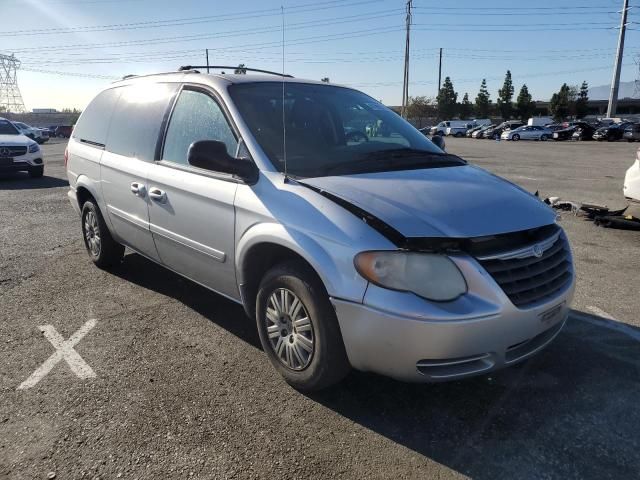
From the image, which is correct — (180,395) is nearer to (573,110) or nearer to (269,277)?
(269,277)

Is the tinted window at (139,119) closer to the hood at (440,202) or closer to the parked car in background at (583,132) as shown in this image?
the hood at (440,202)

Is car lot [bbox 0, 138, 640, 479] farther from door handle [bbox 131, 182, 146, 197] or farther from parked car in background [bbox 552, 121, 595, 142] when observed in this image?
parked car in background [bbox 552, 121, 595, 142]

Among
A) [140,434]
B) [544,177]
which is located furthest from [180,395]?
[544,177]

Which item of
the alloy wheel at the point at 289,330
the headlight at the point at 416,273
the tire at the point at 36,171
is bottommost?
the tire at the point at 36,171

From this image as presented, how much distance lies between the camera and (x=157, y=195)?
3.84 meters

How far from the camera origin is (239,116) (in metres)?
3.33

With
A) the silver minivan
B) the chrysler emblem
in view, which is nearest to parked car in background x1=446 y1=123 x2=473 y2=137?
the silver minivan

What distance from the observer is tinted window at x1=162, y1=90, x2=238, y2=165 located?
3.45m

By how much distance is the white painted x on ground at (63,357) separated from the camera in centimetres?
324

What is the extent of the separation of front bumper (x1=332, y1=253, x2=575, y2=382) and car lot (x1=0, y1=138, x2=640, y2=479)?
39cm

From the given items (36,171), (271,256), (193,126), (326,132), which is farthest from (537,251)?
(36,171)

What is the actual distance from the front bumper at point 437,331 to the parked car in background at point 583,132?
4631 centimetres

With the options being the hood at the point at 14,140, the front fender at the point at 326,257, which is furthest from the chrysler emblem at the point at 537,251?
the hood at the point at 14,140

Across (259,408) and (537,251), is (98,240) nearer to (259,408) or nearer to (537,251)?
(259,408)
